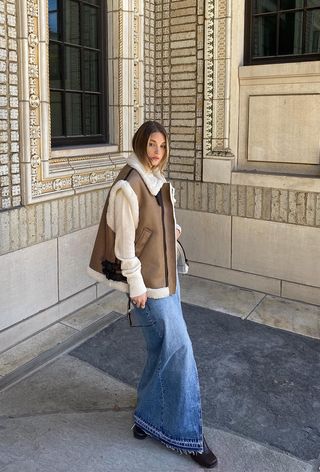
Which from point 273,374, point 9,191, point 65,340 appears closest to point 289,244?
point 273,374

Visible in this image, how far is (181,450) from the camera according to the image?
2805 mm

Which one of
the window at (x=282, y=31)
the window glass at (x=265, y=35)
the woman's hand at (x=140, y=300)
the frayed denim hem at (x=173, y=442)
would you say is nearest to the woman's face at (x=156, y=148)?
the woman's hand at (x=140, y=300)

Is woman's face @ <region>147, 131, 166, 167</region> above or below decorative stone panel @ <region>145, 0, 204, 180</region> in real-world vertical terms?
below

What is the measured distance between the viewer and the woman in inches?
100

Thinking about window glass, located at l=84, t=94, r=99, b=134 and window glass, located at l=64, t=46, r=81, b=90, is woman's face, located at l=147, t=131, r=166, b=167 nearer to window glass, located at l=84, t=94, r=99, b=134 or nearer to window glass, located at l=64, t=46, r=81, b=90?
window glass, located at l=64, t=46, r=81, b=90

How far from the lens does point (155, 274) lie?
8.62 ft

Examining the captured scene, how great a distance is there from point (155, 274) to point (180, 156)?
3379mm

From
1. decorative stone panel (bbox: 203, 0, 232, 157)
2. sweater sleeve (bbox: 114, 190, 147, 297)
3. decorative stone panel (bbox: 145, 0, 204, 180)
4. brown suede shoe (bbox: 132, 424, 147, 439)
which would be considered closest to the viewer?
sweater sleeve (bbox: 114, 190, 147, 297)

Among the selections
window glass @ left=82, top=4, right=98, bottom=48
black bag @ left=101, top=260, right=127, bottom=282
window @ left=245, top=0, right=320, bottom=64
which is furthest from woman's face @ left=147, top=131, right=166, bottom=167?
window @ left=245, top=0, right=320, bottom=64

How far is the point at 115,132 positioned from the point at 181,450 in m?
3.38

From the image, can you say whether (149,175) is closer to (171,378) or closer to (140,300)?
(140,300)

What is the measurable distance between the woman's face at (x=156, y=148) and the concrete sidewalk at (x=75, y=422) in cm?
170

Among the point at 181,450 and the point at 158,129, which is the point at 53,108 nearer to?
the point at 158,129

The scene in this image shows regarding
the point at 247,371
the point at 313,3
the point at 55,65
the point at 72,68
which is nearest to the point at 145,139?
the point at 247,371
